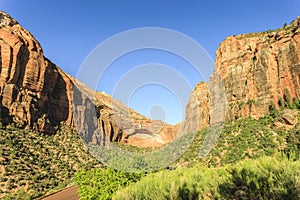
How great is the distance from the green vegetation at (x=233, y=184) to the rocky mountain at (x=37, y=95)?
149 feet

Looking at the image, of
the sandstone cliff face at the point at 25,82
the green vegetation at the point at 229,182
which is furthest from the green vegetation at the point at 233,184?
the sandstone cliff face at the point at 25,82

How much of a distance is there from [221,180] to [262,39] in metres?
62.1

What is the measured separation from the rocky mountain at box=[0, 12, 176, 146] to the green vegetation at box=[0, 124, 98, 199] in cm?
490

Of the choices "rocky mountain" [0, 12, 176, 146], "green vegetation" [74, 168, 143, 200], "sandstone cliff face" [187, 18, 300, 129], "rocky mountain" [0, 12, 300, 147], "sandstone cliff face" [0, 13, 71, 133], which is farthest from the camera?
"sandstone cliff face" [187, 18, 300, 129]

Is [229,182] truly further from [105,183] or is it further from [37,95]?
[37,95]

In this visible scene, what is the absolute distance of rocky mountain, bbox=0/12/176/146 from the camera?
1983 inches

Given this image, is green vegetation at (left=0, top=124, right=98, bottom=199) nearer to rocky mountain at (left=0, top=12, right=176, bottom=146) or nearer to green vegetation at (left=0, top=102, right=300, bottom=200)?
green vegetation at (left=0, top=102, right=300, bottom=200)

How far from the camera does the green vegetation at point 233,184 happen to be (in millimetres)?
10466

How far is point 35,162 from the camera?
42875mm

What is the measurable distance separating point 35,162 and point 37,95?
2172cm

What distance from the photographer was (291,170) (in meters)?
10.5

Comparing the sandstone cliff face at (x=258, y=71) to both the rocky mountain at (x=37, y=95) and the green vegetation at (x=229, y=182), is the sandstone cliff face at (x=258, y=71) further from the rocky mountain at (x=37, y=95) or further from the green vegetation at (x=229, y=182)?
the green vegetation at (x=229, y=182)

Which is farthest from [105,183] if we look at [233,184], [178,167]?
[178,167]

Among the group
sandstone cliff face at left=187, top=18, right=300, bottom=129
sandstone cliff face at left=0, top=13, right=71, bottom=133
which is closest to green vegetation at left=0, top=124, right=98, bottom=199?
sandstone cliff face at left=0, top=13, right=71, bottom=133
